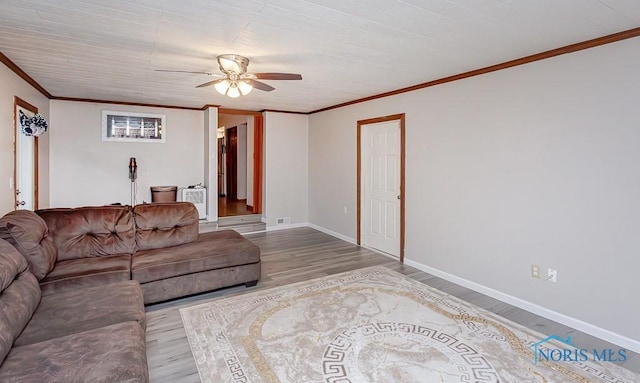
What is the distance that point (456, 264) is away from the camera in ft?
13.4

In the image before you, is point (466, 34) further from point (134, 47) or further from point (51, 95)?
point (51, 95)

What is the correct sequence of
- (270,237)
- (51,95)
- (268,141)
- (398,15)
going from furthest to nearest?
(268,141), (270,237), (51,95), (398,15)

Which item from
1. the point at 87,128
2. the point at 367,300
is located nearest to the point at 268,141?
the point at 87,128

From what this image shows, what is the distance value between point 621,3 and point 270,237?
5.47 m

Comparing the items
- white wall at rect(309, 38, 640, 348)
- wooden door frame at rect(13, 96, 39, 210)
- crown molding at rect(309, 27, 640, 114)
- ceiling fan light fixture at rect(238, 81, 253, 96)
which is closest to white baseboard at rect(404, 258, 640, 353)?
white wall at rect(309, 38, 640, 348)

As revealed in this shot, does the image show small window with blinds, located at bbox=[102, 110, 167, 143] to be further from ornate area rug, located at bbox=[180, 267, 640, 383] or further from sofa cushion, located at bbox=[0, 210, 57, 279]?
ornate area rug, located at bbox=[180, 267, 640, 383]

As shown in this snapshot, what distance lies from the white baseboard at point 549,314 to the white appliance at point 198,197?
14.3ft

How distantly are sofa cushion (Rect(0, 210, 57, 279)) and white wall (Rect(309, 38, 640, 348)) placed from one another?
→ 4095 mm

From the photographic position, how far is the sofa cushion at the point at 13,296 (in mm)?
1748

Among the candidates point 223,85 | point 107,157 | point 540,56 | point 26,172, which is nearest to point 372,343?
point 223,85

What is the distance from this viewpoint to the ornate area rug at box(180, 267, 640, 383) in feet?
7.45

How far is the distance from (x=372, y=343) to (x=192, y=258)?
2016mm

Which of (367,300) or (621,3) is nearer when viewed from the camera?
(621,3)

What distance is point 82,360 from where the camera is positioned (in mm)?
1623
